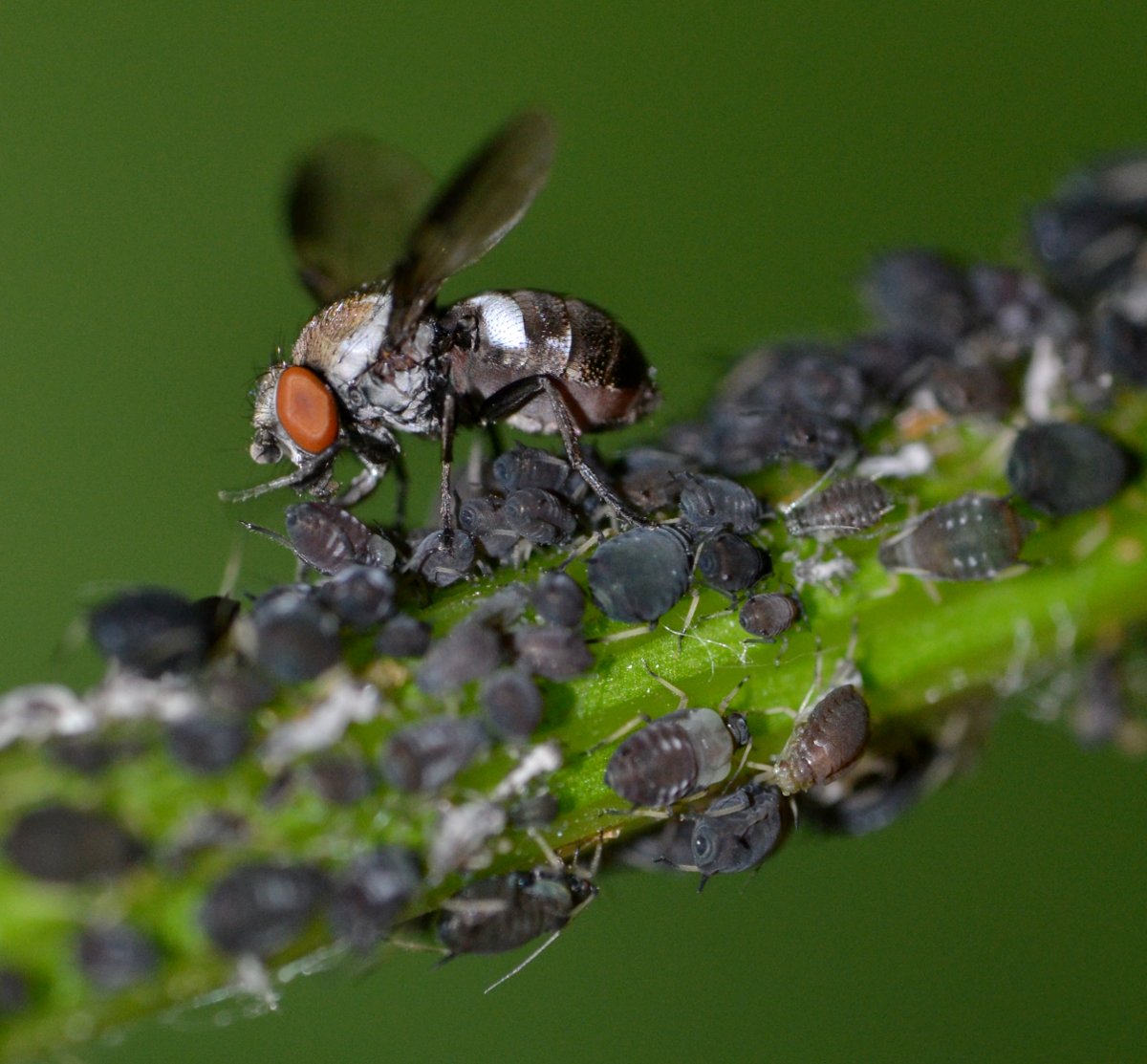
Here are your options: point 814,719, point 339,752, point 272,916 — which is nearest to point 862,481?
point 814,719

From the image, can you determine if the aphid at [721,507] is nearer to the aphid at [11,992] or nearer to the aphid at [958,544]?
the aphid at [958,544]

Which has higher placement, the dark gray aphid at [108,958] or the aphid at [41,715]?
the aphid at [41,715]

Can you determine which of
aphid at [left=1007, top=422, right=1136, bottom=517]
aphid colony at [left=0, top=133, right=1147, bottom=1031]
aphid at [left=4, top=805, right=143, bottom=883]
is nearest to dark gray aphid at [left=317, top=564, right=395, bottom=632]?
aphid colony at [left=0, top=133, right=1147, bottom=1031]

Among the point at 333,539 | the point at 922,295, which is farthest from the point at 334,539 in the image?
the point at 922,295

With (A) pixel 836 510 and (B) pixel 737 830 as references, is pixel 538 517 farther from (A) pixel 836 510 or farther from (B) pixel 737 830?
(B) pixel 737 830

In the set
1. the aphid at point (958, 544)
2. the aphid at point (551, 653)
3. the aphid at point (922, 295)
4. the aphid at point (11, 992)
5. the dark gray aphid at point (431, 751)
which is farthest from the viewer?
the aphid at point (922, 295)

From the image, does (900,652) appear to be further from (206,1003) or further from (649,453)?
(206,1003)

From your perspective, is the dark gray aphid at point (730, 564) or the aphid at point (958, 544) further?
the aphid at point (958, 544)

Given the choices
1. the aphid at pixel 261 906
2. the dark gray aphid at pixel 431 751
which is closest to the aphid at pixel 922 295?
the dark gray aphid at pixel 431 751
